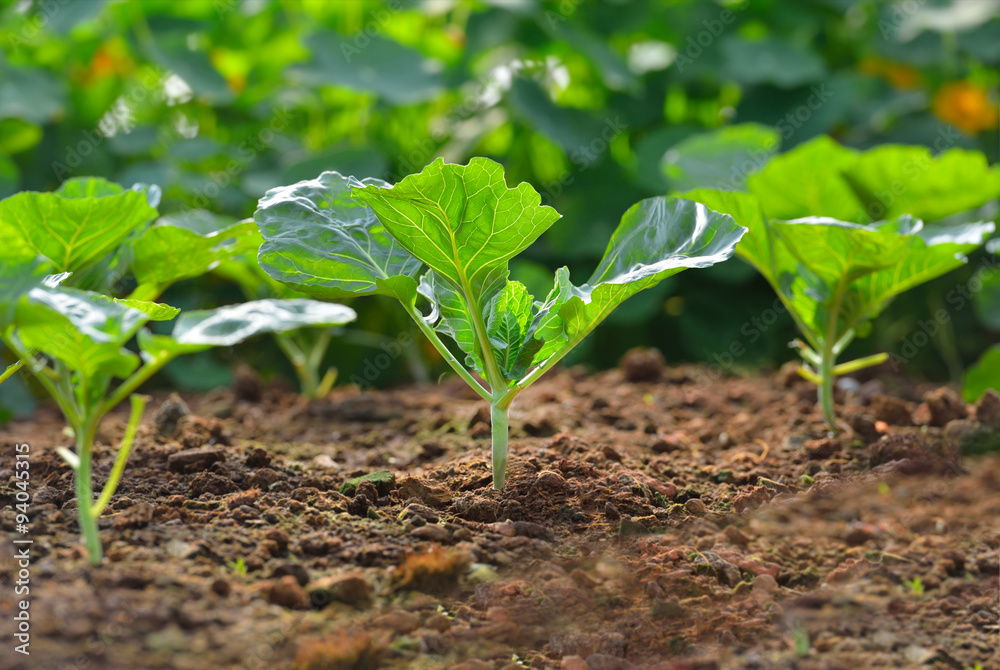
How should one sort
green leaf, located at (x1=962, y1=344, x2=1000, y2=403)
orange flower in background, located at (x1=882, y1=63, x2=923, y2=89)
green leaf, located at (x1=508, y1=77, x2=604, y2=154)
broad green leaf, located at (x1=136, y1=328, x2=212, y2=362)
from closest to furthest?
broad green leaf, located at (x1=136, y1=328, x2=212, y2=362), green leaf, located at (x1=962, y1=344, x2=1000, y2=403), green leaf, located at (x1=508, y1=77, x2=604, y2=154), orange flower in background, located at (x1=882, y1=63, x2=923, y2=89)

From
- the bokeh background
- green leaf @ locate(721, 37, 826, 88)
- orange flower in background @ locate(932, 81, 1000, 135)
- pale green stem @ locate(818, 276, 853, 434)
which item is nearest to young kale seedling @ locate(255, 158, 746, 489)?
pale green stem @ locate(818, 276, 853, 434)

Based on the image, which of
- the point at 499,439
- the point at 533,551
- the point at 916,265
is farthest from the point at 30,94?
the point at 916,265

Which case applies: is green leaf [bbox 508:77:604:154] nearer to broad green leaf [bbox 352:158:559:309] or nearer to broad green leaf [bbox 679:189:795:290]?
broad green leaf [bbox 679:189:795:290]

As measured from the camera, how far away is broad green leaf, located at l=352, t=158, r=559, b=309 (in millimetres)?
952

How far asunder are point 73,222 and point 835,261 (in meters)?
1.12

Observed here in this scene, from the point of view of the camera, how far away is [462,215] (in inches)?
39.0

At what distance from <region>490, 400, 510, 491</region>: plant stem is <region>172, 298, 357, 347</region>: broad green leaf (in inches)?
10.9

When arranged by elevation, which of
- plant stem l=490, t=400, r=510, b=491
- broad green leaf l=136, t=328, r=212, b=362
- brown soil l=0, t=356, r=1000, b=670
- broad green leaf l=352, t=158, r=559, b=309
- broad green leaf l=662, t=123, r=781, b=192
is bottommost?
brown soil l=0, t=356, r=1000, b=670

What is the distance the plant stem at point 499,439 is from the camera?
1.07 metres

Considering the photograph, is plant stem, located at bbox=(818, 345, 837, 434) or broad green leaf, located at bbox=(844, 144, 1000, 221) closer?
plant stem, located at bbox=(818, 345, 837, 434)

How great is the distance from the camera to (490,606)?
867 mm

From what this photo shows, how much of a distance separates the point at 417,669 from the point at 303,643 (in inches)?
4.2

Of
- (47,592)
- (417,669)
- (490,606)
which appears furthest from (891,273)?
(47,592)

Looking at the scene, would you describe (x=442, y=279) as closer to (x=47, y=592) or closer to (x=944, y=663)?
(x=47, y=592)
